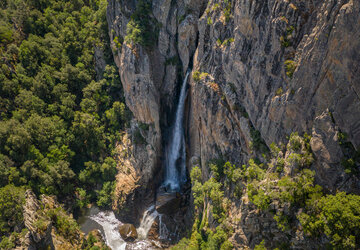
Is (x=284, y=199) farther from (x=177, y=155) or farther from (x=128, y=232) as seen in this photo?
(x=128, y=232)

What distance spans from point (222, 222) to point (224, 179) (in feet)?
16.7

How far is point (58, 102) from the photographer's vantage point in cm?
4531

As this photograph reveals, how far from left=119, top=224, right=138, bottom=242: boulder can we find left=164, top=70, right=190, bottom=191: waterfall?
8.87 metres

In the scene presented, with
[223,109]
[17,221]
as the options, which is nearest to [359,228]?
[223,109]

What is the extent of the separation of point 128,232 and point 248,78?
101 feet

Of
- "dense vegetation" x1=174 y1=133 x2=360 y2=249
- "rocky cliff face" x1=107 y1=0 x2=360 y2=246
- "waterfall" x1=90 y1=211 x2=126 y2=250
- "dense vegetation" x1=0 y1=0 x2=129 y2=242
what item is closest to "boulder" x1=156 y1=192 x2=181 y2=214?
"rocky cliff face" x1=107 y1=0 x2=360 y2=246

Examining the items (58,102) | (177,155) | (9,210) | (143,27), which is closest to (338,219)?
(177,155)

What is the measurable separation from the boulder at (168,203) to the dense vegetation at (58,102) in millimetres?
10350

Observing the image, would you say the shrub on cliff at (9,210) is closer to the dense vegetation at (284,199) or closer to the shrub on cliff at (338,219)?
the dense vegetation at (284,199)

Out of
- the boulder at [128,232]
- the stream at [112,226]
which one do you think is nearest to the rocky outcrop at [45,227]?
the stream at [112,226]

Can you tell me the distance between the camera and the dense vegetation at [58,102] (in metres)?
39.5

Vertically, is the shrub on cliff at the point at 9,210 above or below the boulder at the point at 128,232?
above

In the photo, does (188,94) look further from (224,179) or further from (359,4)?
(359,4)

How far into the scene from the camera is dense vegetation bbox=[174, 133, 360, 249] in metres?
17.2
